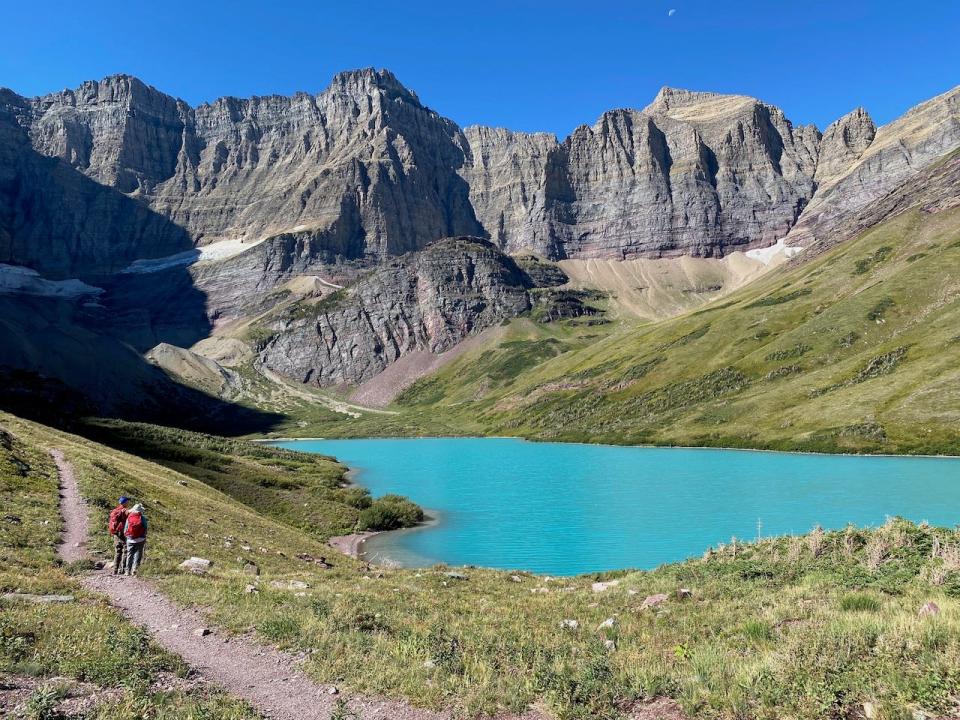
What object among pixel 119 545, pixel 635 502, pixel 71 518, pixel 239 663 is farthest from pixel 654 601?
pixel 635 502

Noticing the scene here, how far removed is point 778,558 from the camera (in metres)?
22.0

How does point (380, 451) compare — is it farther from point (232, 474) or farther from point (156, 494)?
point (156, 494)

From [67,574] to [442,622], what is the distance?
13.6 metres

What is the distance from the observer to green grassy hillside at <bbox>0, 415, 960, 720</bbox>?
33.4 feet

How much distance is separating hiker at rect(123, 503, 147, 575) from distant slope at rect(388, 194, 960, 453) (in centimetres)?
11366

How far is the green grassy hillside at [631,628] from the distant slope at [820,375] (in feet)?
323

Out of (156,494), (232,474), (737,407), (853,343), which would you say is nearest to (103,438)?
(232,474)

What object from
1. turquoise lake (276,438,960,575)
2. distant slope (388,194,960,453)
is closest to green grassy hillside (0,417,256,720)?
turquoise lake (276,438,960,575)

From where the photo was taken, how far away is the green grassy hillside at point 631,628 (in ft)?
33.4

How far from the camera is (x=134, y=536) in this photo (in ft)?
69.9

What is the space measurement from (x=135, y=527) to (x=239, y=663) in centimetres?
1047

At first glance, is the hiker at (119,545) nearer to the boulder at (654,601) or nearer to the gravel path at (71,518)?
the gravel path at (71,518)

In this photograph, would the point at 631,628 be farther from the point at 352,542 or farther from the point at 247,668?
the point at 352,542

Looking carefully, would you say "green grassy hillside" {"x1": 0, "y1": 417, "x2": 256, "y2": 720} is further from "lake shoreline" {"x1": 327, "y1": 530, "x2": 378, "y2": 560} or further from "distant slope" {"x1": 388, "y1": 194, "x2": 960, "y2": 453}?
"distant slope" {"x1": 388, "y1": 194, "x2": 960, "y2": 453}
